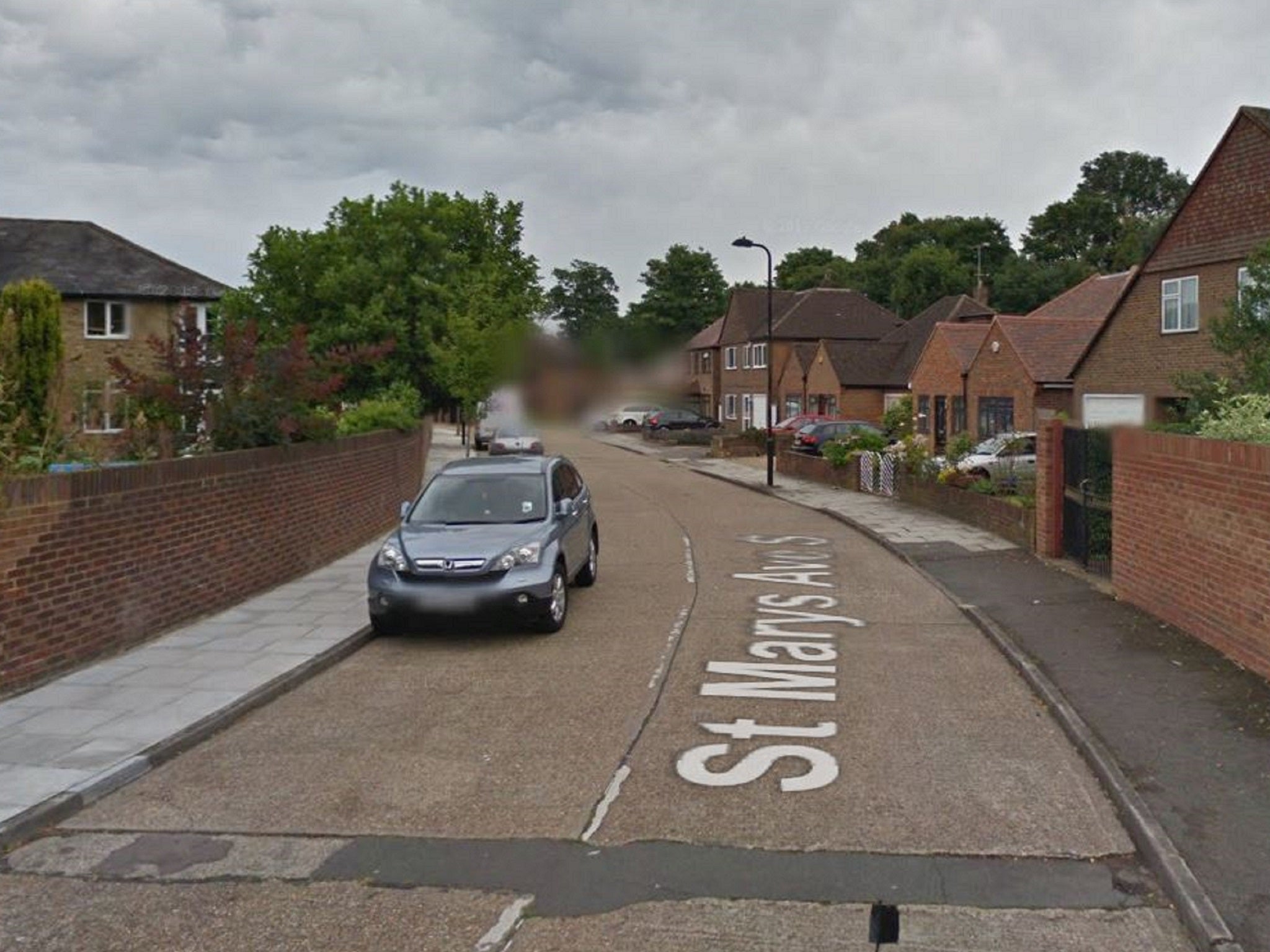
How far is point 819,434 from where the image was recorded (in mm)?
37969

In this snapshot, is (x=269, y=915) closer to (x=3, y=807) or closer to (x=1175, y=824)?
(x=3, y=807)

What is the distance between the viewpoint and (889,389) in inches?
1918

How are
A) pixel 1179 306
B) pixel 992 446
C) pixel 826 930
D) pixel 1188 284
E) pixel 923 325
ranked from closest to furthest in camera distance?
1. pixel 826 930
2. pixel 1188 284
3. pixel 1179 306
4. pixel 992 446
5. pixel 923 325

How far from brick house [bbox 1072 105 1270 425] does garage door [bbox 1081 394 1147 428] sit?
0.20ft

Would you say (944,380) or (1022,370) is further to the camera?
(944,380)

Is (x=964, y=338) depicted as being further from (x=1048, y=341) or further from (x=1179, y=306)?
(x=1179, y=306)

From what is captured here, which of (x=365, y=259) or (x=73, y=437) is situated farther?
(x=365, y=259)

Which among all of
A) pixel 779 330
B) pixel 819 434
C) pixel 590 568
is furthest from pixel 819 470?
pixel 779 330

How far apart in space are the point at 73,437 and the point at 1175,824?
30.5 ft

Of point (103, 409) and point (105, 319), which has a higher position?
point (105, 319)

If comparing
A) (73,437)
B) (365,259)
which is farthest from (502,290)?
(73,437)

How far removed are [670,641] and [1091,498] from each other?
623 centimetres

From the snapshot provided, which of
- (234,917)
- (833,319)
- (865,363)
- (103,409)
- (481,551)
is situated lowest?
(234,917)

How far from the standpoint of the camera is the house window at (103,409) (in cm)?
1344
